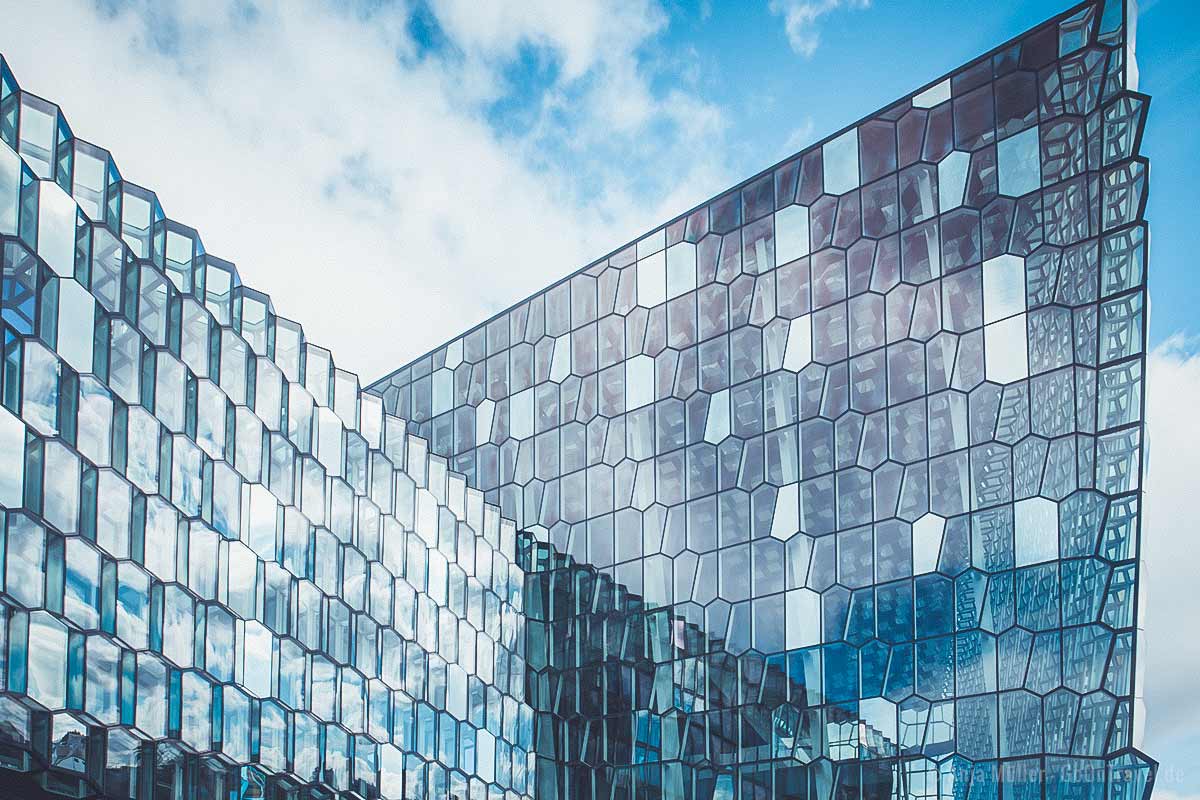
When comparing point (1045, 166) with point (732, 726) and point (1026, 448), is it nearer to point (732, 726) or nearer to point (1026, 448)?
point (1026, 448)

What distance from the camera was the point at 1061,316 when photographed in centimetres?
2700

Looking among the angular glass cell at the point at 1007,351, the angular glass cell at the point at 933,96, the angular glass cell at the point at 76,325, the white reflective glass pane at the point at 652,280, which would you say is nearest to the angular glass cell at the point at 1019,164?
the angular glass cell at the point at 933,96

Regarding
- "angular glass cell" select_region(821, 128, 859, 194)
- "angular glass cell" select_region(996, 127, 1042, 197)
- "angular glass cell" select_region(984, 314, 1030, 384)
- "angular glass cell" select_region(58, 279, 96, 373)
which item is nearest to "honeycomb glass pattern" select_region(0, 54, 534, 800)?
"angular glass cell" select_region(58, 279, 96, 373)

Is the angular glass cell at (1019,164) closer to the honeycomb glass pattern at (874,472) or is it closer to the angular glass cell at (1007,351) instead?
the honeycomb glass pattern at (874,472)

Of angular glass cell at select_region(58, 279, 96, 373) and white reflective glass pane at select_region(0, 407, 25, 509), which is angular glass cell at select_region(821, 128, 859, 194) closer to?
angular glass cell at select_region(58, 279, 96, 373)

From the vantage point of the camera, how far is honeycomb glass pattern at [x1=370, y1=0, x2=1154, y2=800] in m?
25.9

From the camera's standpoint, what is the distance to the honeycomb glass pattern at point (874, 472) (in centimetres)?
2594

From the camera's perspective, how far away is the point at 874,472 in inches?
1143

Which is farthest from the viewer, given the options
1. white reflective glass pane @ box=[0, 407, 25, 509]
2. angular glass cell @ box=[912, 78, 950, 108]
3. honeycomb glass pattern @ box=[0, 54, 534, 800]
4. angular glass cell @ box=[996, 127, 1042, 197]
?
angular glass cell @ box=[912, 78, 950, 108]

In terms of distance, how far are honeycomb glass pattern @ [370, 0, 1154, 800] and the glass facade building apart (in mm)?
81

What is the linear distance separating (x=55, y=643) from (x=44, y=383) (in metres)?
3.60

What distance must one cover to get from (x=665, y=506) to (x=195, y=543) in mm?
14077

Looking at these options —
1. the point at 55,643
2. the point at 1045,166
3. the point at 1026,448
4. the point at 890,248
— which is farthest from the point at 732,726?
the point at 55,643

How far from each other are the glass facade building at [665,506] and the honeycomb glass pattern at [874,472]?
0.27 ft
